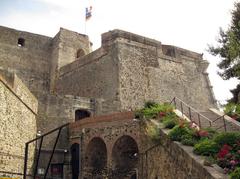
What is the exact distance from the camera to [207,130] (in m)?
11.0

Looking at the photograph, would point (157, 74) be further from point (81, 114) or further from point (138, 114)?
point (138, 114)

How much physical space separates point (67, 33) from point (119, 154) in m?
15.7

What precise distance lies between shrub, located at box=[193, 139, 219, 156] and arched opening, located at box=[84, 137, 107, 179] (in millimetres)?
6805

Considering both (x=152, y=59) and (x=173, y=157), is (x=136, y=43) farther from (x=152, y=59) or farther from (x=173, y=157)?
(x=173, y=157)

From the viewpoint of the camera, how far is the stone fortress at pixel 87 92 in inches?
501

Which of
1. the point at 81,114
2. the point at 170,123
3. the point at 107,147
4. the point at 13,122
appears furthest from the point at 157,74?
the point at 13,122

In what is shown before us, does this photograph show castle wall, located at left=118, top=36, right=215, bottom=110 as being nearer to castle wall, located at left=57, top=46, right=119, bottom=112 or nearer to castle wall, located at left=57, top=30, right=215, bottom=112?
castle wall, located at left=57, top=30, right=215, bottom=112

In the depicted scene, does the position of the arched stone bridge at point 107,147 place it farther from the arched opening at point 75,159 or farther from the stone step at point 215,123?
the stone step at point 215,123

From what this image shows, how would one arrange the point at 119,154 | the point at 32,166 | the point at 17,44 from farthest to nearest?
the point at 17,44 < the point at 32,166 < the point at 119,154

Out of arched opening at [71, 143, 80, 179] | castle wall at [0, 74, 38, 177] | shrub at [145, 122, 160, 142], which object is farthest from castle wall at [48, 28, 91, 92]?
shrub at [145, 122, 160, 142]

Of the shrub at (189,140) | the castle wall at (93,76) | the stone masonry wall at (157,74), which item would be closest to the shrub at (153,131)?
the shrub at (189,140)

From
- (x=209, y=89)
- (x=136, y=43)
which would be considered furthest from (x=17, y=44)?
(x=209, y=89)

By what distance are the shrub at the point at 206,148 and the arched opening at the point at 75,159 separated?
8477 mm

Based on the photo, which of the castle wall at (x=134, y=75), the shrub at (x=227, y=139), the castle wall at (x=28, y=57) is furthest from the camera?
the castle wall at (x=28, y=57)
